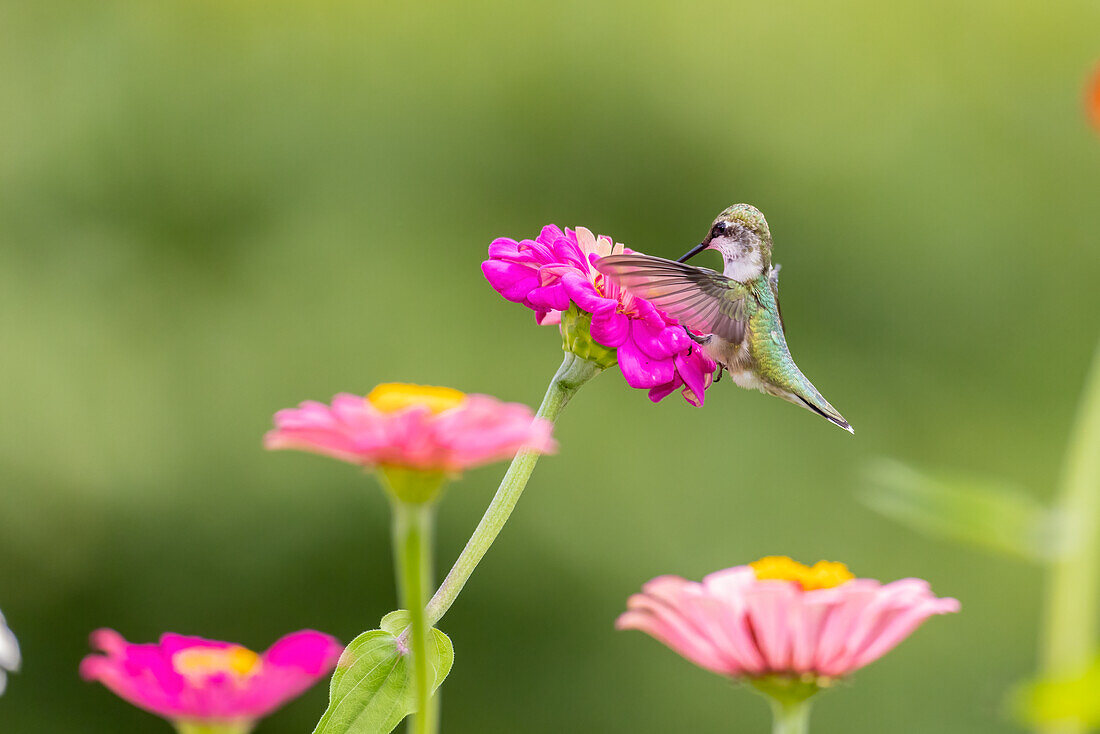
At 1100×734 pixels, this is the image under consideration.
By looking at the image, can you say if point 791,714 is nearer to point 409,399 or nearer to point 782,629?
point 782,629

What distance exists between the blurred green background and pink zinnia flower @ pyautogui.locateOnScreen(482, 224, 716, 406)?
3150 millimetres

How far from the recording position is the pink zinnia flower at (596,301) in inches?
33.6

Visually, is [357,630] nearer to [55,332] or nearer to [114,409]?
[114,409]

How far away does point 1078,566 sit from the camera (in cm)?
42

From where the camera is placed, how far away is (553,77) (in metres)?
4.98

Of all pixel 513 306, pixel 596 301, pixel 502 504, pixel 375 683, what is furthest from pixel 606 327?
pixel 513 306

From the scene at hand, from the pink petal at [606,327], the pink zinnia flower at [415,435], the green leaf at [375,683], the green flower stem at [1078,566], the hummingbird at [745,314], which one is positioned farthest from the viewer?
the hummingbird at [745,314]

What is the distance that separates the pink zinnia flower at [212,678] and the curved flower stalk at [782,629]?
0.13 m

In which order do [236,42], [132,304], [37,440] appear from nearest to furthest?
[37,440]
[132,304]
[236,42]

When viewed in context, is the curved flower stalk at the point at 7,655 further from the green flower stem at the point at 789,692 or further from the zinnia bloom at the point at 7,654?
the green flower stem at the point at 789,692

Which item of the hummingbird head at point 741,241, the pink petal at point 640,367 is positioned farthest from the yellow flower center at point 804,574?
the hummingbird head at point 741,241

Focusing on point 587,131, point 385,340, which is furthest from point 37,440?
point 587,131

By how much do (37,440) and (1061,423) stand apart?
3.46 metres

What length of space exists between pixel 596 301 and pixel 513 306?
369 centimetres
